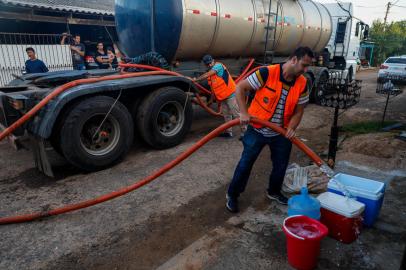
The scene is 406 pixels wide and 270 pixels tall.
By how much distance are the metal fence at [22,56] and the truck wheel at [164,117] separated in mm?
6317

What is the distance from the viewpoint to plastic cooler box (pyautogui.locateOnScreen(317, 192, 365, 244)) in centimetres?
269

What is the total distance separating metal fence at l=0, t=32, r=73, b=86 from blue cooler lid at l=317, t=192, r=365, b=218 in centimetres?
956

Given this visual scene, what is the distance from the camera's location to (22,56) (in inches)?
383

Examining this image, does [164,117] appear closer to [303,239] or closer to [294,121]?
[294,121]

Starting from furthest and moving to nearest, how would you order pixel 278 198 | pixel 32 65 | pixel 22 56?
1. pixel 22 56
2. pixel 32 65
3. pixel 278 198

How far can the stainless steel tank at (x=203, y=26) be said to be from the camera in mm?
5539

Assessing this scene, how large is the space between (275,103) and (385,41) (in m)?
33.4

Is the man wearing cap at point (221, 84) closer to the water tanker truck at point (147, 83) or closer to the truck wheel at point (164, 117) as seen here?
the water tanker truck at point (147, 83)

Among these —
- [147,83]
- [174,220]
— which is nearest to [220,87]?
[147,83]

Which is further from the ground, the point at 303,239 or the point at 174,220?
the point at 303,239

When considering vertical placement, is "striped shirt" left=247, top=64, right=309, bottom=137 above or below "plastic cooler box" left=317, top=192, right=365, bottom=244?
above

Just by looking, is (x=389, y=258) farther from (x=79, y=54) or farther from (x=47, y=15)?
(x=47, y=15)

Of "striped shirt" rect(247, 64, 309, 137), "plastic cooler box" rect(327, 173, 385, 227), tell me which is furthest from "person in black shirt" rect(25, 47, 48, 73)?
"plastic cooler box" rect(327, 173, 385, 227)

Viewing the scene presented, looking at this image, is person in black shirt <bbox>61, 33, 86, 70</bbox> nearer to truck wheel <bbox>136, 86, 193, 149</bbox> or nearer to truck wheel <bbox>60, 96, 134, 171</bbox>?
truck wheel <bbox>136, 86, 193, 149</bbox>
